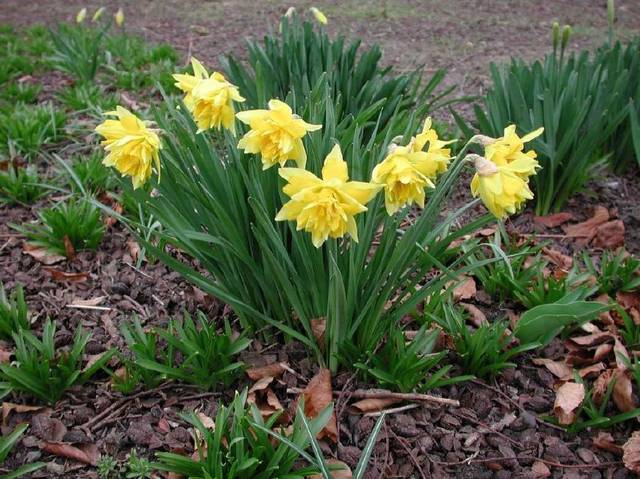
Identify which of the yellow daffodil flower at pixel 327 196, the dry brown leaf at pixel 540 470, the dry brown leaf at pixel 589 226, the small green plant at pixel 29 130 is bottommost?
the dry brown leaf at pixel 540 470

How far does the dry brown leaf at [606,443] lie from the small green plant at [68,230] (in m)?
1.93

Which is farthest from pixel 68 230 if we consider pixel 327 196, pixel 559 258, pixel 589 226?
pixel 589 226

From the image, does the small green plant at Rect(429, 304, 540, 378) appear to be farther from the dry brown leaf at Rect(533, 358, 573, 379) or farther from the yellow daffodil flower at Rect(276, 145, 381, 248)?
the yellow daffodil flower at Rect(276, 145, 381, 248)

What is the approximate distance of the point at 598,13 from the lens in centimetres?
570

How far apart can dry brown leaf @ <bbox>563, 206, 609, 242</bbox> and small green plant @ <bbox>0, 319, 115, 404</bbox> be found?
1.93 meters

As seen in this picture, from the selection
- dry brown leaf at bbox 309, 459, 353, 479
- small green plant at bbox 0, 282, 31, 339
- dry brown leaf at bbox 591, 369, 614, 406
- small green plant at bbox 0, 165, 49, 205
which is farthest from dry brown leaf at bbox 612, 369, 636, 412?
small green plant at bbox 0, 165, 49, 205

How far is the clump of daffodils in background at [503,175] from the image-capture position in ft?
4.10

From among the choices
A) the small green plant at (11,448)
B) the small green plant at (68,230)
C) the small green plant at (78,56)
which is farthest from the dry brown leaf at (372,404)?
the small green plant at (78,56)

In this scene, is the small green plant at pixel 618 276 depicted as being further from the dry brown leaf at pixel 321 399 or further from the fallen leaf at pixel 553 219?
the dry brown leaf at pixel 321 399

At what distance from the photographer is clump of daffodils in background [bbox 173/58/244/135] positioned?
133 cm

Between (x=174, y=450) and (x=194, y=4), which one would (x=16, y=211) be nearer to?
(x=174, y=450)

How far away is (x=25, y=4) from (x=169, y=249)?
527 centimetres

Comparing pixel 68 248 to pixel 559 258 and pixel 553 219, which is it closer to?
pixel 559 258

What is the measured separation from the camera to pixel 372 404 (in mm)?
1620
